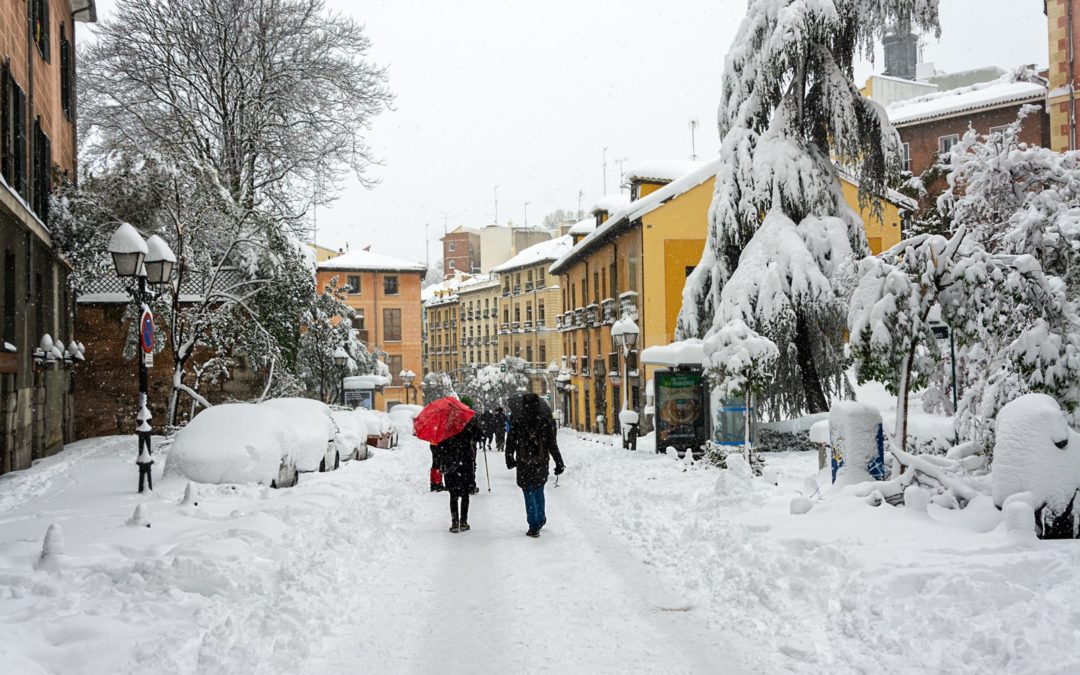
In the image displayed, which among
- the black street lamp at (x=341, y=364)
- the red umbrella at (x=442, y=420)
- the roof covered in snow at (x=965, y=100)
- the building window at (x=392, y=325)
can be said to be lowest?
the red umbrella at (x=442, y=420)

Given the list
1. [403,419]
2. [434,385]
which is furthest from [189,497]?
[434,385]

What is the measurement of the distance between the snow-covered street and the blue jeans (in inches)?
8.5

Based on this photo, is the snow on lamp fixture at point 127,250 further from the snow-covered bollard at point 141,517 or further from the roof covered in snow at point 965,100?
the roof covered in snow at point 965,100

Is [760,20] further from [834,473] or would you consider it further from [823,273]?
[834,473]

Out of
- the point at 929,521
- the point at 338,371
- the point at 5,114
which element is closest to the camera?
the point at 929,521

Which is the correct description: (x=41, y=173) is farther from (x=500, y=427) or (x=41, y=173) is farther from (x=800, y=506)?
(x=800, y=506)

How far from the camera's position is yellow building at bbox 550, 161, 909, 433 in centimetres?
2772

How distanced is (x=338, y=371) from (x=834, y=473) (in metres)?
25.0

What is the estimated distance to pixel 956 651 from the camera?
4383 mm

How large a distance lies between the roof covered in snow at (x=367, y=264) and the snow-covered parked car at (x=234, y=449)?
51.4 metres

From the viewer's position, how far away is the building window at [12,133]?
14.7m

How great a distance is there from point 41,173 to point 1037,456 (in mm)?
20064

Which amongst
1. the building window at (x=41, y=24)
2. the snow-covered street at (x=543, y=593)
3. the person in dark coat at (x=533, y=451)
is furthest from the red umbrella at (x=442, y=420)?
the building window at (x=41, y=24)

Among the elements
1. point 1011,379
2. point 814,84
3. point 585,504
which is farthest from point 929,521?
point 814,84
